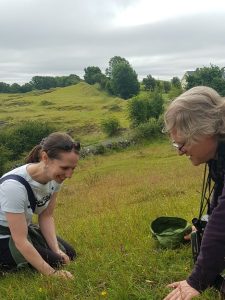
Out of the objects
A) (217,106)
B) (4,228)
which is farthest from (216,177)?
(4,228)

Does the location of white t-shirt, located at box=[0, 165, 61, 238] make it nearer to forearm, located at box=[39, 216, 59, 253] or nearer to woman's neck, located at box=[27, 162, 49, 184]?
woman's neck, located at box=[27, 162, 49, 184]

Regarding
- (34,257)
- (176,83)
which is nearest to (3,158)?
(34,257)

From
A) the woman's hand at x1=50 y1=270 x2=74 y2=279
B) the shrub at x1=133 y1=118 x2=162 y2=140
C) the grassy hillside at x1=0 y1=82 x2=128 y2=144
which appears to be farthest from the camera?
the grassy hillside at x1=0 y1=82 x2=128 y2=144

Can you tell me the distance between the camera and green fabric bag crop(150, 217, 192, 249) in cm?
482

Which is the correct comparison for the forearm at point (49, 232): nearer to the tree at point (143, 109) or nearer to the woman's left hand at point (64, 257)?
the woman's left hand at point (64, 257)

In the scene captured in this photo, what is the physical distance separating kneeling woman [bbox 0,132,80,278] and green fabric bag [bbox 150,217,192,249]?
112 centimetres

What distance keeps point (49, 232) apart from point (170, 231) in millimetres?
1507

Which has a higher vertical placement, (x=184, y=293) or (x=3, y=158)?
(x=184, y=293)

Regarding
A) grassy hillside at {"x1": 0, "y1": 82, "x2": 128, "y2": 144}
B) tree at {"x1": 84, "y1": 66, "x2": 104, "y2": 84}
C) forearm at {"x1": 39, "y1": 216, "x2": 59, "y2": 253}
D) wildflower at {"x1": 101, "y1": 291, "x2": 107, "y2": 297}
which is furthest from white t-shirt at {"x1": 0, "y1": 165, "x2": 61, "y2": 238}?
tree at {"x1": 84, "y1": 66, "x2": 104, "y2": 84}

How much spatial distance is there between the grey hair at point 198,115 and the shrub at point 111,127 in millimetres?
59971

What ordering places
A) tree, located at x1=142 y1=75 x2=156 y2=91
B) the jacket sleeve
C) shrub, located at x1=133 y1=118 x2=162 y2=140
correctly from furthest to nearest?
tree, located at x1=142 y1=75 x2=156 y2=91 < shrub, located at x1=133 y1=118 x2=162 y2=140 < the jacket sleeve

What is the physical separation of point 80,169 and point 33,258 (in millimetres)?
34952

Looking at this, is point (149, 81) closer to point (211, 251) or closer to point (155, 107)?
point (155, 107)

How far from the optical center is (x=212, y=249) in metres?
2.85
